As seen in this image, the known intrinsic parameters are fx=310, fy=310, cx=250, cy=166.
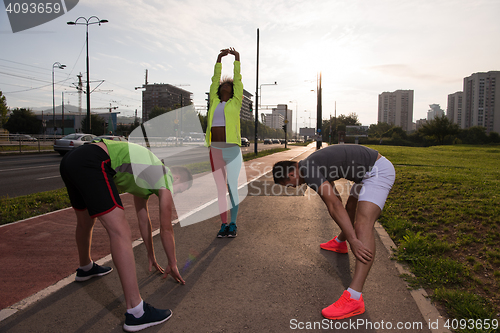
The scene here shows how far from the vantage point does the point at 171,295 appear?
2.73 metres

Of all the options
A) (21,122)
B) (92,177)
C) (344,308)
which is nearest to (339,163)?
(344,308)

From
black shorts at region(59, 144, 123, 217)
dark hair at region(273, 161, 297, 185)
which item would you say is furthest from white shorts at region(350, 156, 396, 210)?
black shorts at region(59, 144, 123, 217)

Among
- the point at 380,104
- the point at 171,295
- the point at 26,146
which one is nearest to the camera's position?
the point at 171,295

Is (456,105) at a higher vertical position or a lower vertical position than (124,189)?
higher

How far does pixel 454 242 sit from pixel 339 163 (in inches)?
94.4

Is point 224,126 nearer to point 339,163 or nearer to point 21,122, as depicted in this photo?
point 339,163

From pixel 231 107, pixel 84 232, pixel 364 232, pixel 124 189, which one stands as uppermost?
pixel 231 107

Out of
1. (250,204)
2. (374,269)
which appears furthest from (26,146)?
(374,269)

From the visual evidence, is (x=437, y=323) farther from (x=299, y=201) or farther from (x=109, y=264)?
(x=299, y=201)

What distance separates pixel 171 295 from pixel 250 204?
3.92m

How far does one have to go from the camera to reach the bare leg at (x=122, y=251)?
7.10ft

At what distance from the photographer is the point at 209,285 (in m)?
2.91

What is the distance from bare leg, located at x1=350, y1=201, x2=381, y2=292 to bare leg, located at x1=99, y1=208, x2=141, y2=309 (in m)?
1.73

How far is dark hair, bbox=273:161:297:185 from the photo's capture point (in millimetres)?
2721
